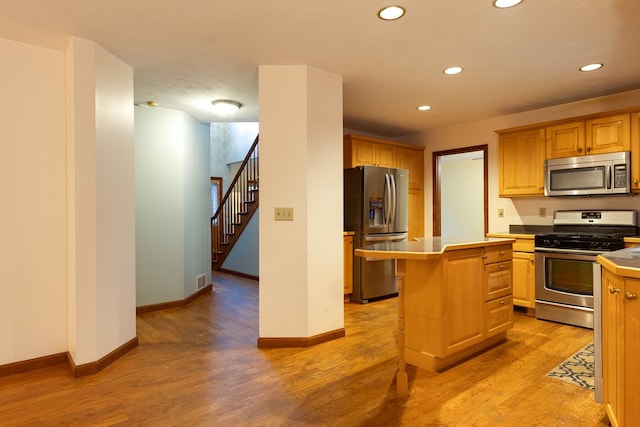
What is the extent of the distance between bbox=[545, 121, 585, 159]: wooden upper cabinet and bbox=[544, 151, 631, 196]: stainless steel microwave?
78 mm

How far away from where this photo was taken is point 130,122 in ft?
10.1

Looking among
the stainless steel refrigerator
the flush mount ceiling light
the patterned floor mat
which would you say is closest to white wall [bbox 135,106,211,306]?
the flush mount ceiling light

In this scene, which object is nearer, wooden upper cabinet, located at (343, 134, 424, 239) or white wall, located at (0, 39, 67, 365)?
white wall, located at (0, 39, 67, 365)

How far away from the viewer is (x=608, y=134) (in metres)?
3.69

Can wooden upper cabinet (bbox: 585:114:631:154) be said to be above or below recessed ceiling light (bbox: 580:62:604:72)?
below

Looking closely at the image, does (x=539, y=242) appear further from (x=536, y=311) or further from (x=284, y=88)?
(x=284, y=88)

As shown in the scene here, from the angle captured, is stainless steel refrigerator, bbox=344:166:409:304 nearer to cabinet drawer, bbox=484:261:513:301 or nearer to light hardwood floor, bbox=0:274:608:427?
light hardwood floor, bbox=0:274:608:427

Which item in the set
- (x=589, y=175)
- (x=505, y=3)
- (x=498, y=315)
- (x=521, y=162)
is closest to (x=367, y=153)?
(x=521, y=162)

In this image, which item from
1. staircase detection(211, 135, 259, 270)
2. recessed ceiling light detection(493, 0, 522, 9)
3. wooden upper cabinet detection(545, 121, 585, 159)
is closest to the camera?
recessed ceiling light detection(493, 0, 522, 9)

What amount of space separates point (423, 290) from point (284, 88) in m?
1.97

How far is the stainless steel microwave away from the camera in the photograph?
3.60 m

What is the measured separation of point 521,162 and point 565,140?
49cm

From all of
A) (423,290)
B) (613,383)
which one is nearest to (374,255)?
(423,290)

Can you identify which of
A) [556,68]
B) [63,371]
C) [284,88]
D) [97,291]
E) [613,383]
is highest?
[556,68]
